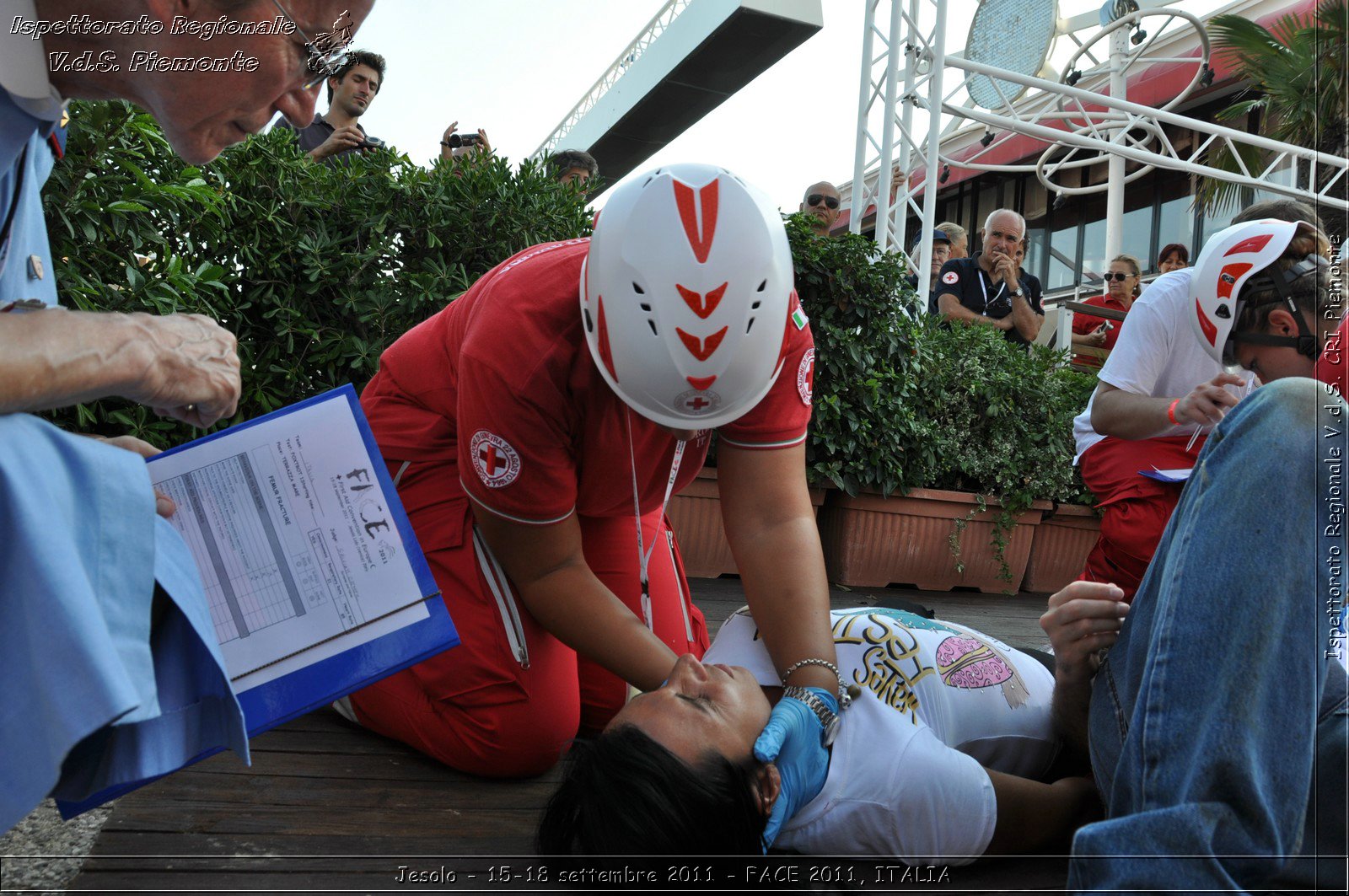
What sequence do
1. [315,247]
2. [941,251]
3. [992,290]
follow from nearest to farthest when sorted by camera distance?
1. [315,247]
2. [992,290]
3. [941,251]

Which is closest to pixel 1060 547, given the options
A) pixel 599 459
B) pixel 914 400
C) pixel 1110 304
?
pixel 914 400

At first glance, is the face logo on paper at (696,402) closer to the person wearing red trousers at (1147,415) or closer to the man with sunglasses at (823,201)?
the person wearing red trousers at (1147,415)

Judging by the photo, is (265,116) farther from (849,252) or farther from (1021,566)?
(1021,566)

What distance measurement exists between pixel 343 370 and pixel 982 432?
3.50m

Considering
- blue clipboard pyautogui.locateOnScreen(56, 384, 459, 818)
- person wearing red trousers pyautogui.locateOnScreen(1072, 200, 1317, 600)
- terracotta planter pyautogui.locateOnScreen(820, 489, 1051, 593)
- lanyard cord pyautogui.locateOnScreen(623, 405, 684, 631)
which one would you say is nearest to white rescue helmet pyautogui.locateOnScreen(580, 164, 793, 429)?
lanyard cord pyautogui.locateOnScreen(623, 405, 684, 631)

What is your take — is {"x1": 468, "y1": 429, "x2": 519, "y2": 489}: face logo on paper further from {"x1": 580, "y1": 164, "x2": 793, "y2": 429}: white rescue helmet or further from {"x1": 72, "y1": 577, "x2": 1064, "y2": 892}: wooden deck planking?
{"x1": 72, "y1": 577, "x2": 1064, "y2": 892}: wooden deck planking

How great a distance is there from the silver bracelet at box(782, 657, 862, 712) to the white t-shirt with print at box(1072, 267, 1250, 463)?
1867mm

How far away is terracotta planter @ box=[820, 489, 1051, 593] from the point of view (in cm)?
505

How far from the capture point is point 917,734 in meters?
1.73

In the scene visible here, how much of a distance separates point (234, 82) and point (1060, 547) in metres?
5.33

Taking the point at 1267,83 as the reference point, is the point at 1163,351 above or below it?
below

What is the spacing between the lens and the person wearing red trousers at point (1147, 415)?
10.3 feet

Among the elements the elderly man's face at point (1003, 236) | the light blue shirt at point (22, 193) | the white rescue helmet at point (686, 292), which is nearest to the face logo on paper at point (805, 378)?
the white rescue helmet at point (686, 292)

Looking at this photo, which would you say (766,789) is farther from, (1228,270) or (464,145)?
(464,145)
